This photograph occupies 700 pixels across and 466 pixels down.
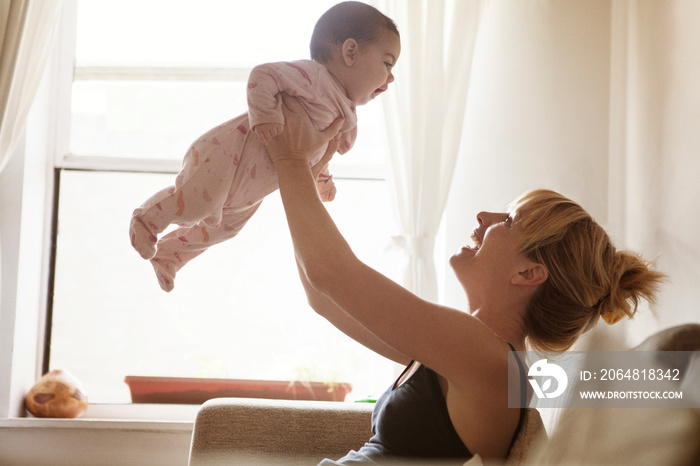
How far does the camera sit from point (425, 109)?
258 centimetres

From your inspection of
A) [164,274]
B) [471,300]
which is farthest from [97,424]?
[471,300]

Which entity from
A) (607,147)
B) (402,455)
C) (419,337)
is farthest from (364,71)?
(607,147)

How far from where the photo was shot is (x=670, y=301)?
181 cm

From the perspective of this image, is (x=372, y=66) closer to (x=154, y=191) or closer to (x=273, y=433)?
(x=273, y=433)

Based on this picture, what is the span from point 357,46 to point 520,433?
0.88 metres

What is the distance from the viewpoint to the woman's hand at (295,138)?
1.34m

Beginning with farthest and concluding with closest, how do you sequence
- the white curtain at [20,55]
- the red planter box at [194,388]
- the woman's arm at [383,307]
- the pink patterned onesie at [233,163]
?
1. the red planter box at [194,388]
2. the white curtain at [20,55]
3. the pink patterned onesie at [233,163]
4. the woman's arm at [383,307]

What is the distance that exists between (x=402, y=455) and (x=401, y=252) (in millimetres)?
1379

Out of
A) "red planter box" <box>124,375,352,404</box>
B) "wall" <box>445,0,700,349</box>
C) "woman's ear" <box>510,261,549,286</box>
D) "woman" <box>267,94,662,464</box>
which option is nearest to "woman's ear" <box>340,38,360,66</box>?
"woman" <box>267,94,662,464</box>

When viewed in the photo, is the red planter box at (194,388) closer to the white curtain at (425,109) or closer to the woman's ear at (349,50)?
the white curtain at (425,109)

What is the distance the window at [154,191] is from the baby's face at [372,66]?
147 cm

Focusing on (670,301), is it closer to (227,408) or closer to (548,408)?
(548,408)

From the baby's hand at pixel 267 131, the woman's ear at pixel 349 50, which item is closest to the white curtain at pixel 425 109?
the woman's ear at pixel 349 50

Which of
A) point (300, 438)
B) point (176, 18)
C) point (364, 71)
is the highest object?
point (176, 18)
